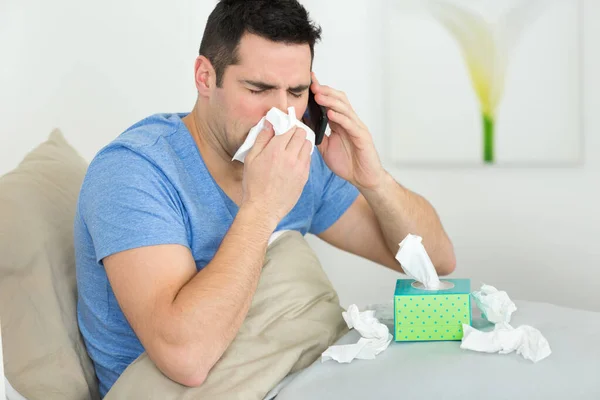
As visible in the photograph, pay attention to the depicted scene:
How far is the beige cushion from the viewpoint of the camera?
4.39ft

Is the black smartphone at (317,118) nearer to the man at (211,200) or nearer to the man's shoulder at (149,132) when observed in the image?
the man at (211,200)

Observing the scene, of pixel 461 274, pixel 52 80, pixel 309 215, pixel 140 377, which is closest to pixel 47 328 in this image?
pixel 140 377

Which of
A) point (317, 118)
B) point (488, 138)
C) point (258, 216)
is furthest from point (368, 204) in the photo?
point (488, 138)

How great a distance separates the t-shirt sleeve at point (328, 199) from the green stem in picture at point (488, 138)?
609mm

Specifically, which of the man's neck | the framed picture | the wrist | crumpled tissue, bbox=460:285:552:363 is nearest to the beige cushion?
the man's neck

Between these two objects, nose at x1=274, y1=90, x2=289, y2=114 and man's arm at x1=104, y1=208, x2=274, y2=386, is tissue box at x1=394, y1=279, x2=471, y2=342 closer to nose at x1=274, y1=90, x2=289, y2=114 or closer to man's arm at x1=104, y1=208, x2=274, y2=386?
man's arm at x1=104, y1=208, x2=274, y2=386

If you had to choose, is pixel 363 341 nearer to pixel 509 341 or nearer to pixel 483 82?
pixel 509 341

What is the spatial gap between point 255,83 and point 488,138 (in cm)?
100

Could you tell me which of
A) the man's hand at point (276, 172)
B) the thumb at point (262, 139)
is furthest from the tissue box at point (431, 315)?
the thumb at point (262, 139)

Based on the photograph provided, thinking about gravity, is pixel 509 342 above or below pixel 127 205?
below

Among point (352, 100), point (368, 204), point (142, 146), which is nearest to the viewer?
point (142, 146)

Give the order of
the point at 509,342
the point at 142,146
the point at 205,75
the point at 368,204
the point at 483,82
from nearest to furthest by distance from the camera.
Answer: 1. the point at 509,342
2. the point at 142,146
3. the point at 205,75
4. the point at 368,204
5. the point at 483,82

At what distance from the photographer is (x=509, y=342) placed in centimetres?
117

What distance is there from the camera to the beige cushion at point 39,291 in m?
1.34
